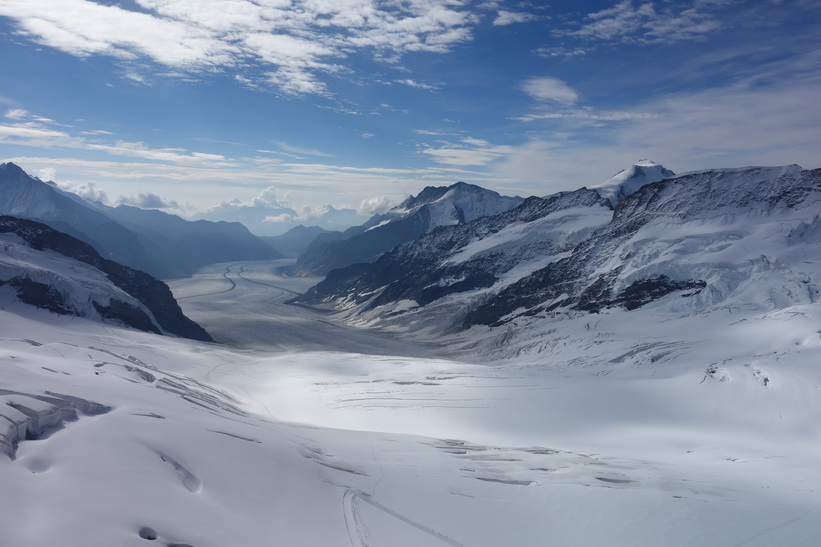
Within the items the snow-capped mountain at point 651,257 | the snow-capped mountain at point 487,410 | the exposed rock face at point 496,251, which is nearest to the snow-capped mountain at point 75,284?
the snow-capped mountain at point 487,410

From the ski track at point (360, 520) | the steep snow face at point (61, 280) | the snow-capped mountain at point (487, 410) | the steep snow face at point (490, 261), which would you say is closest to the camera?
the snow-capped mountain at point (487, 410)

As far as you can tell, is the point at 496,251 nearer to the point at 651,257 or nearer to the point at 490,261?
the point at 490,261

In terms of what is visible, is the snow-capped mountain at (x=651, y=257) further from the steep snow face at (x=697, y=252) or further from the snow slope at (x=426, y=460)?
the snow slope at (x=426, y=460)

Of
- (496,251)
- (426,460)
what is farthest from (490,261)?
(426,460)


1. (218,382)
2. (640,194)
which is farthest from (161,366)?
(640,194)

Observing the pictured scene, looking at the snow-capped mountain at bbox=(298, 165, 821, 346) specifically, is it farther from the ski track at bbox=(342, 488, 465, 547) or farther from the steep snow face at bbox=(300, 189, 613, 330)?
the ski track at bbox=(342, 488, 465, 547)
